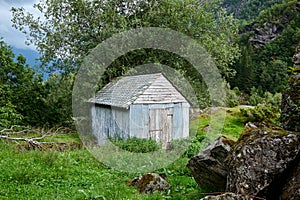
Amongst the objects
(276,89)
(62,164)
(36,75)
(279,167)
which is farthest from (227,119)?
(276,89)

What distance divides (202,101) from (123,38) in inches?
299

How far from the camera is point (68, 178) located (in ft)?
25.0

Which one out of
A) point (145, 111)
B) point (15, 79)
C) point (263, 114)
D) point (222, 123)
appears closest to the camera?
point (145, 111)

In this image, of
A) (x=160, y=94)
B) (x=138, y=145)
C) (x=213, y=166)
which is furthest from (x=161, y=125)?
(x=213, y=166)

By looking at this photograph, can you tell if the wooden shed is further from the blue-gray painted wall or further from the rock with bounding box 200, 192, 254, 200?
the rock with bounding box 200, 192, 254, 200

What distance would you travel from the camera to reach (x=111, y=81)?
771 inches

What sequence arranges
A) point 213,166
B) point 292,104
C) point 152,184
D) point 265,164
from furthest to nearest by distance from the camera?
point 152,184, point 213,166, point 292,104, point 265,164

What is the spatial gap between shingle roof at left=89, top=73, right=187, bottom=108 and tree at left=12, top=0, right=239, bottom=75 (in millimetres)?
4091

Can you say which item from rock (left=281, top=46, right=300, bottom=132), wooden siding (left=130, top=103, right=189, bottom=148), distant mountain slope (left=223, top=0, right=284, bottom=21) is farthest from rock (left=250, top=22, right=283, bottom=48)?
rock (left=281, top=46, right=300, bottom=132)

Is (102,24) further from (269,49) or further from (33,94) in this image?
(269,49)

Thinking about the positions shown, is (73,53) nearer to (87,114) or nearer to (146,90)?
(87,114)

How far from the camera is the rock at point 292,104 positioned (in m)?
5.12

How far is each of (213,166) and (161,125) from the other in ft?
29.4

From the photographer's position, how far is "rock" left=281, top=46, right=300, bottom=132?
202 inches
